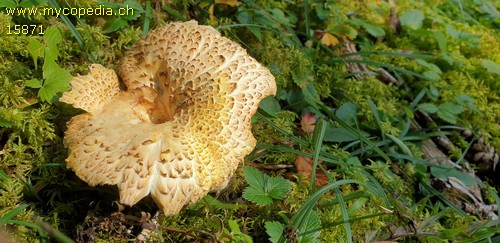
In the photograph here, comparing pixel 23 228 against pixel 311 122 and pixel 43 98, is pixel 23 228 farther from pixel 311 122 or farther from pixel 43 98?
pixel 311 122

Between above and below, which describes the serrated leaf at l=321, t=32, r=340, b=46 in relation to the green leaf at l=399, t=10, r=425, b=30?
below

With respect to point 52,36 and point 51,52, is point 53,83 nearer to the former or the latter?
point 51,52

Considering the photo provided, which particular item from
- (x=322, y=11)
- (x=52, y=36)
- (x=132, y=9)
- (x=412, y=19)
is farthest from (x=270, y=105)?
(x=412, y=19)

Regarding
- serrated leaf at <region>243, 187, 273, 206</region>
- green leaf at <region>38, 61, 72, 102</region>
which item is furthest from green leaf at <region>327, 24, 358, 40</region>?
green leaf at <region>38, 61, 72, 102</region>

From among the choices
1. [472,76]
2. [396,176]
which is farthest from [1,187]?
[472,76]

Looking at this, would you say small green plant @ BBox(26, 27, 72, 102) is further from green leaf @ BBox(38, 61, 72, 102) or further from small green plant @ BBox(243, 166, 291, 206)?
small green plant @ BBox(243, 166, 291, 206)
